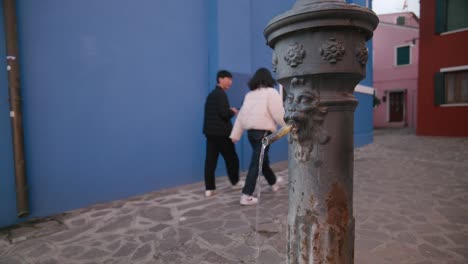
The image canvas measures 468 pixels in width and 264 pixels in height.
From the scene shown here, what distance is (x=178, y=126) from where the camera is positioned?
4.50 metres

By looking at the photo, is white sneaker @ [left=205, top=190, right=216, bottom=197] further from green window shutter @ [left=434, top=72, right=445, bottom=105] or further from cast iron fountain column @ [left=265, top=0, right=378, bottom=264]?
green window shutter @ [left=434, top=72, right=445, bottom=105]

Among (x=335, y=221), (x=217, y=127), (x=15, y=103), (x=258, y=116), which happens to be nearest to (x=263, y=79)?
(x=258, y=116)

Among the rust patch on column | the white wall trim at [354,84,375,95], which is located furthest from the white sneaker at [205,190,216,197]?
the white wall trim at [354,84,375,95]

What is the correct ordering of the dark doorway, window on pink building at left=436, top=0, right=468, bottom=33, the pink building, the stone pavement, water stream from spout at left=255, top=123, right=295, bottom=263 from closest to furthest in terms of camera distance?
1. water stream from spout at left=255, top=123, right=295, bottom=263
2. the stone pavement
3. window on pink building at left=436, top=0, right=468, bottom=33
4. the pink building
5. the dark doorway

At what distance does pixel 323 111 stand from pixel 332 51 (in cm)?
25

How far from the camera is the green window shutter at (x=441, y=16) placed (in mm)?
11023

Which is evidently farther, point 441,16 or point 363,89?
point 441,16

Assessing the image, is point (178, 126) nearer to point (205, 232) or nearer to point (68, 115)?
point (68, 115)

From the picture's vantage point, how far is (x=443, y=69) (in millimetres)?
11211

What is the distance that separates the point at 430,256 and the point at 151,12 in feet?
14.1

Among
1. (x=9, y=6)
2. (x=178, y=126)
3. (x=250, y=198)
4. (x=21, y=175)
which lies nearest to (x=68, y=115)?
(x=21, y=175)

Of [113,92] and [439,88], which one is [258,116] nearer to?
[113,92]

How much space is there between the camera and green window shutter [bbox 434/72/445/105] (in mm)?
11227

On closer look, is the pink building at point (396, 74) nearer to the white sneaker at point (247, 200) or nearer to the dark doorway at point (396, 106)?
the dark doorway at point (396, 106)
